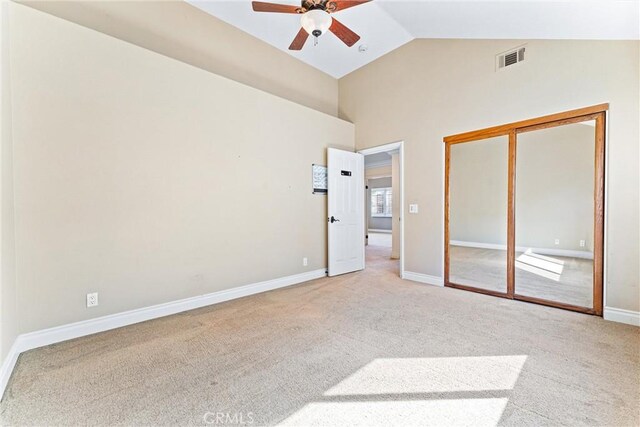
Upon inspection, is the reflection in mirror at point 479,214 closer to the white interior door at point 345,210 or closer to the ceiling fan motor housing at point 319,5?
the white interior door at point 345,210

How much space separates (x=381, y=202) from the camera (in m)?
12.9

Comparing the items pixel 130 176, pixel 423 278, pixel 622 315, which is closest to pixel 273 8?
pixel 130 176

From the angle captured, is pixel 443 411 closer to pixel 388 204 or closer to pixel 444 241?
pixel 444 241

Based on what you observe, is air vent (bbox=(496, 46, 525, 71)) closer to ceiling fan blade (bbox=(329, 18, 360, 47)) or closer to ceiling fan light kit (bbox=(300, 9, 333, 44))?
ceiling fan blade (bbox=(329, 18, 360, 47))

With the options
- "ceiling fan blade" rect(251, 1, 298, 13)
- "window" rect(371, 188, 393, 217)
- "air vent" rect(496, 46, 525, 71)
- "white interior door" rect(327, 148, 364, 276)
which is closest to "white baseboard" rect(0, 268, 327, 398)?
"white interior door" rect(327, 148, 364, 276)

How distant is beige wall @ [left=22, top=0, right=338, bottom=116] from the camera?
285 cm

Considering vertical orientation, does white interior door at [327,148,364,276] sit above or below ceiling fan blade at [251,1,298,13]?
below

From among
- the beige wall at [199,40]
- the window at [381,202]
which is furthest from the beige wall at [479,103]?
the window at [381,202]

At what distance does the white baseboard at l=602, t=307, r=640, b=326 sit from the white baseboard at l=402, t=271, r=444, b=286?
164 centimetres

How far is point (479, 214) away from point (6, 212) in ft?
16.3

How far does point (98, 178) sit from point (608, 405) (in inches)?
162

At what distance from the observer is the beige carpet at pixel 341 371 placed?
1.45 m

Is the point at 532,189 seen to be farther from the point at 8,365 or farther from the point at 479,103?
the point at 8,365

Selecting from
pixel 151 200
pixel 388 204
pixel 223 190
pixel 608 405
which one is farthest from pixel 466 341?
pixel 388 204
